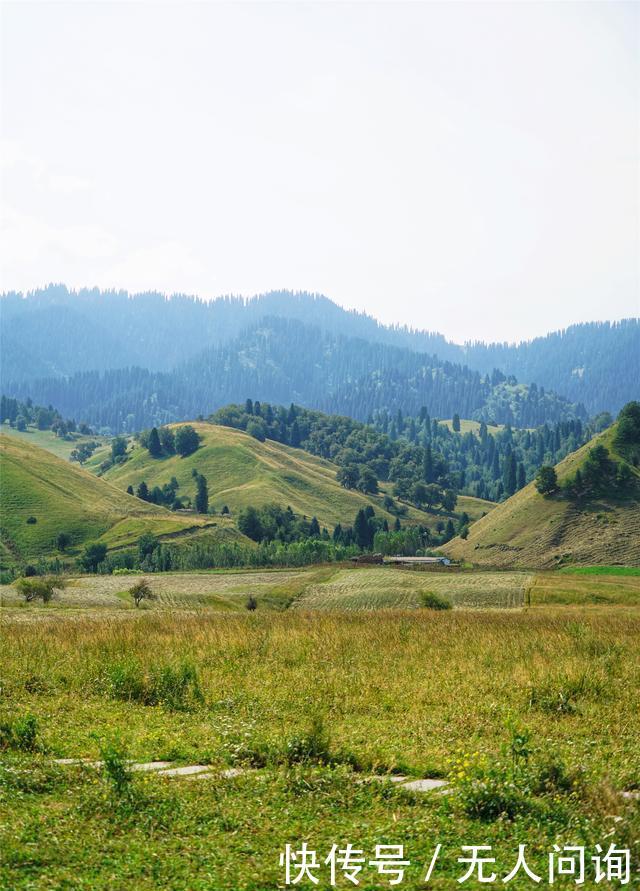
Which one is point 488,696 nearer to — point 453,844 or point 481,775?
point 481,775

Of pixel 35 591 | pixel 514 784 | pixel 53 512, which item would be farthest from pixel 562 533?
pixel 514 784

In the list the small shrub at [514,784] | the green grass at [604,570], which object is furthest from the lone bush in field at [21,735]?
the green grass at [604,570]

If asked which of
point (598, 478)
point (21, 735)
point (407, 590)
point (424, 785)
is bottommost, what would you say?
point (407, 590)

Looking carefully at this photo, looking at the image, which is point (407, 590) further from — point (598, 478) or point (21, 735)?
point (598, 478)

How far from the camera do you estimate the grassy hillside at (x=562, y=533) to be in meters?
130

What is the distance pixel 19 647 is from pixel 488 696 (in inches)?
490

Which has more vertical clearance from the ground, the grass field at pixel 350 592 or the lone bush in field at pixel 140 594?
the lone bush in field at pixel 140 594

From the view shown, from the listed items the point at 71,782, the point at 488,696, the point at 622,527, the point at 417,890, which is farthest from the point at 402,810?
the point at 622,527

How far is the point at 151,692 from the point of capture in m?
17.5

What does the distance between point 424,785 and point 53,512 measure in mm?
164931

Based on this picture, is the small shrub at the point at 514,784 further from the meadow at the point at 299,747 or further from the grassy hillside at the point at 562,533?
the grassy hillside at the point at 562,533

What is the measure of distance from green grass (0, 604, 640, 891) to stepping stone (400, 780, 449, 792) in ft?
1.05

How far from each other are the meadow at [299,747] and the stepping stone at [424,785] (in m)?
0.24

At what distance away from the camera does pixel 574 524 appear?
14112 centimetres
